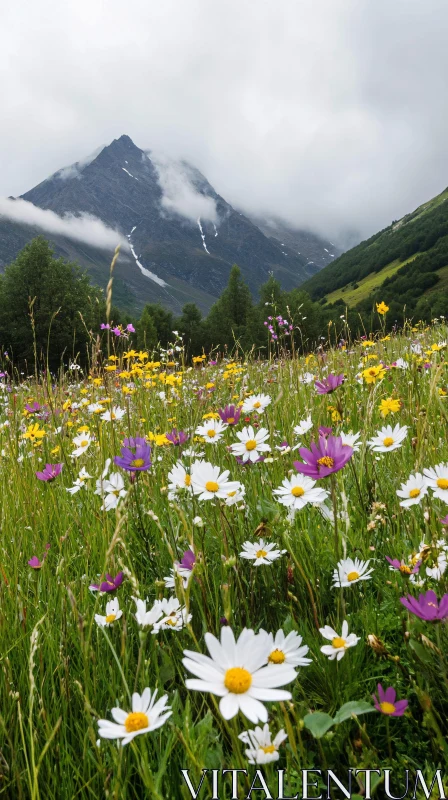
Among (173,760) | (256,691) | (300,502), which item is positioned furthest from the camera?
(300,502)

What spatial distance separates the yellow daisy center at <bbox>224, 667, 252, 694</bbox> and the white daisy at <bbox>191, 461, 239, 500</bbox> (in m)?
0.70

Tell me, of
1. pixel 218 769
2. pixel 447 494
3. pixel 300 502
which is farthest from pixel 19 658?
pixel 447 494

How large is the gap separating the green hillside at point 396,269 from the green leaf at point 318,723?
71.0m

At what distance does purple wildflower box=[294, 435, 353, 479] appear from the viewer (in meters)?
1.13

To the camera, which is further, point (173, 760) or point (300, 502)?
point (300, 502)

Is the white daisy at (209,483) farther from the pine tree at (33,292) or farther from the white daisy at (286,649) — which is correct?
the pine tree at (33,292)

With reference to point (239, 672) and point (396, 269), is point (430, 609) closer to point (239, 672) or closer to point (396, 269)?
point (239, 672)

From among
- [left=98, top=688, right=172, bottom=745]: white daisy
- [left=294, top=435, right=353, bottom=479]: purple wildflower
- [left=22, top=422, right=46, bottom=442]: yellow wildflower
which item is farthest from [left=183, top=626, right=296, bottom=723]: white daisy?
[left=22, top=422, right=46, bottom=442]: yellow wildflower

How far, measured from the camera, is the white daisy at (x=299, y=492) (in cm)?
132

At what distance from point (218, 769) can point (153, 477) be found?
144 centimetres

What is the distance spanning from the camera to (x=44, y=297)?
104 feet

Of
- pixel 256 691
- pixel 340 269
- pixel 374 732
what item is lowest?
pixel 374 732

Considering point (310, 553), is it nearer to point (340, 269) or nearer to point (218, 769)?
point (218, 769)

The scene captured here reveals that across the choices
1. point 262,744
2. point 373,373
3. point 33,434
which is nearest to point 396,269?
point 373,373
